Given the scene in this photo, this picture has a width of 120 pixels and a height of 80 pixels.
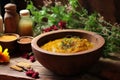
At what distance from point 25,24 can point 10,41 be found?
143 millimetres

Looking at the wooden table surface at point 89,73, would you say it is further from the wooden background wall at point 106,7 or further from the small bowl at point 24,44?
the wooden background wall at point 106,7

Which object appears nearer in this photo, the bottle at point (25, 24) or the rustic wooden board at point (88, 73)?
the rustic wooden board at point (88, 73)

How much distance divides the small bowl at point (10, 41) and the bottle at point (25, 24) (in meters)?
0.05

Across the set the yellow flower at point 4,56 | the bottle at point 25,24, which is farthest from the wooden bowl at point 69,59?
the bottle at point 25,24

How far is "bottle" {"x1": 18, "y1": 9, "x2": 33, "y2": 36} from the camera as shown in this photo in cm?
126

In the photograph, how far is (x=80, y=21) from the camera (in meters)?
1.23

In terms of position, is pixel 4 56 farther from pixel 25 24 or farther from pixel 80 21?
pixel 80 21

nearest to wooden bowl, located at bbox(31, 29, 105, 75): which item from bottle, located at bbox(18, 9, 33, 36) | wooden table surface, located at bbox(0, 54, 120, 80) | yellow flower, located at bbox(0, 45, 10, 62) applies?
wooden table surface, located at bbox(0, 54, 120, 80)

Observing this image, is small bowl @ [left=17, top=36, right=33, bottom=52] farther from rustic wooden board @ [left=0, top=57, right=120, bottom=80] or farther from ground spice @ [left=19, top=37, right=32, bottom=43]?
rustic wooden board @ [left=0, top=57, right=120, bottom=80]

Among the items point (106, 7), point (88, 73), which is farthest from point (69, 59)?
point (106, 7)

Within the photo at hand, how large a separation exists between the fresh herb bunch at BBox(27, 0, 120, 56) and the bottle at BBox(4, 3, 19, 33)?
8 centimetres

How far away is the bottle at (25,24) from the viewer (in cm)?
126

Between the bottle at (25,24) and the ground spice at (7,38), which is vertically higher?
the bottle at (25,24)

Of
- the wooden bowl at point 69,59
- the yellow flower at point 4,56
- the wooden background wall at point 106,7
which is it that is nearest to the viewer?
the wooden bowl at point 69,59
